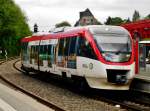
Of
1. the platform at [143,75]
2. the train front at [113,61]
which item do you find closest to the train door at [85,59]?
the train front at [113,61]

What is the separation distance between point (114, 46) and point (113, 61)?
0.80m

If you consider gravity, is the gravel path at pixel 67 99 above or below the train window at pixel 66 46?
below

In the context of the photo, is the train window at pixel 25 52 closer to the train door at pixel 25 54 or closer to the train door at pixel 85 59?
the train door at pixel 25 54

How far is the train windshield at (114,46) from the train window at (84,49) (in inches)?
14.2

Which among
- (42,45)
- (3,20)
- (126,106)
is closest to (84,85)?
(126,106)

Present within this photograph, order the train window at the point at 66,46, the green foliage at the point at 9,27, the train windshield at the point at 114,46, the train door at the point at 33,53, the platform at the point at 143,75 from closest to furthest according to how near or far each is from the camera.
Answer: the train windshield at the point at 114,46
the platform at the point at 143,75
the train window at the point at 66,46
the train door at the point at 33,53
the green foliage at the point at 9,27

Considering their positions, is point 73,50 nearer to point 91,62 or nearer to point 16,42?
point 91,62

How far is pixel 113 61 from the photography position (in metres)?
19.7

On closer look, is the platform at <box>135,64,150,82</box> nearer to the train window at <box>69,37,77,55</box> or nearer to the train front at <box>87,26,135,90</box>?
the train front at <box>87,26,135,90</box>

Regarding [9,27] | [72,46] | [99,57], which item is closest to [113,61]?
[99,57]

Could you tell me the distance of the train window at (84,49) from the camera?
20.1m

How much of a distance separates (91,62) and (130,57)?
60.5 inches

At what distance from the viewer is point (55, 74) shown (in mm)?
25594

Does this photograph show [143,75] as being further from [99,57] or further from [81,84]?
[99,57]
